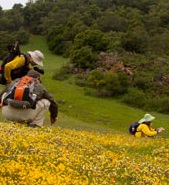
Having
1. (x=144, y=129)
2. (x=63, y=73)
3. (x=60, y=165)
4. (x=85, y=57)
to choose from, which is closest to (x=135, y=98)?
(x=85, y=57)

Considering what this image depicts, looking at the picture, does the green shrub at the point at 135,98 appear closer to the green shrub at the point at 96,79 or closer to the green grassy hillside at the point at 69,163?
the green shrub at the point at 96,79

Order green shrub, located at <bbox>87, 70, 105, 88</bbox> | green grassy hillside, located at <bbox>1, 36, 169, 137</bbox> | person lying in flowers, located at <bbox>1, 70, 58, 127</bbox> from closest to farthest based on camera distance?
1. person lying in flowers, located at <bbox>1, 70, 58, 127</bbox>
2. green grassy hillside, located at <bbox>1, 36, 169, 137</bbox>
3. green shrub, located at <bbox>87, 70, 105, 88</bbox>

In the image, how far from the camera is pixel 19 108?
547 inches

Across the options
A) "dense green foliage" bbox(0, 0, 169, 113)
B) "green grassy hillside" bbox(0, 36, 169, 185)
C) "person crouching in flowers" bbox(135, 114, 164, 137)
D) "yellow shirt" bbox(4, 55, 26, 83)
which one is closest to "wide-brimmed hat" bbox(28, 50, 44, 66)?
"yellow shirt" bbox(4, 55, 26, 83)

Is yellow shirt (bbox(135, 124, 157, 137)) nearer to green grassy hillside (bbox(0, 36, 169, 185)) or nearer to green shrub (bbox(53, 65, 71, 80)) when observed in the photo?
green grassy hillside (bbox(0, 36, 169, 185))

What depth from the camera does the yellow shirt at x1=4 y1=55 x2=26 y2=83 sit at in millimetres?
15492

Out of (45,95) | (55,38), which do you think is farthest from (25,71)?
(55,38)

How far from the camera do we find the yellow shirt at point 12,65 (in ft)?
50.8

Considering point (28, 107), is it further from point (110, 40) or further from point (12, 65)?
point (110, 40)

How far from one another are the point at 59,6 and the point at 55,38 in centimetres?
2828

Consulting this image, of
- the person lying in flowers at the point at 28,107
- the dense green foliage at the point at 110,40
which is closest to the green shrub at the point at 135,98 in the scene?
the dense green foliage at the point at 110,40

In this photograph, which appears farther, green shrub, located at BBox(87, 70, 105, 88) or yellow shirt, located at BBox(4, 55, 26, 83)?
green shrub, located at BBox(87, 70, 105, 88)

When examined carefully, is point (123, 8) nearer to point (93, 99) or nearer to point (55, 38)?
point (55, 38)

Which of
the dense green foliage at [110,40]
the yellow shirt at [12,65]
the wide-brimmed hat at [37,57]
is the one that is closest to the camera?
the wide-brimmed hat at [37,57]
